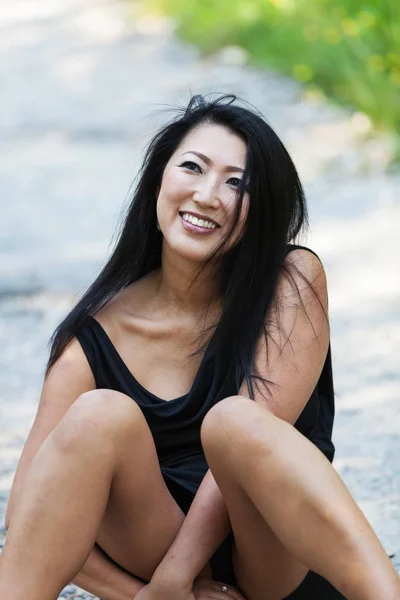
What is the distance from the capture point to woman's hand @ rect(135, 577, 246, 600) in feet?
8.06

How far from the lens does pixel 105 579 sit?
2615 mm

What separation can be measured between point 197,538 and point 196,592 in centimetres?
12

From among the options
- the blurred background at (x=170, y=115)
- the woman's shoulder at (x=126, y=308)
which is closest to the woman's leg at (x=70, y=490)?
the woman's shoulder at (x=126, y=308)

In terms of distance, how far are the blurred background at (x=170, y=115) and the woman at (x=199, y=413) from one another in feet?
1.42

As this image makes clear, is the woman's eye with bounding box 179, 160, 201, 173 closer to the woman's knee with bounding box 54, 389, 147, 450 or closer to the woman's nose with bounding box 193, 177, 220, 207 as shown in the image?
the woman's nose with bounding box 193, 177, 220, 207

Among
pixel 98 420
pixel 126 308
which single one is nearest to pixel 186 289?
pixel 126 308

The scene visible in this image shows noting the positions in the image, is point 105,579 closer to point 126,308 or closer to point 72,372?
point 72,372

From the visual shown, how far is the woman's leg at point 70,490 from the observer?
7.80ft

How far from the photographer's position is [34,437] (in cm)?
268

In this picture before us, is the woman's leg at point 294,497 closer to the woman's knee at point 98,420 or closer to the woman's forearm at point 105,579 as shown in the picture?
the woman's knee at point 98,420

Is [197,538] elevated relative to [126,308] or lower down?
lower down

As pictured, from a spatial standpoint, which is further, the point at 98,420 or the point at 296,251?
the point at 296,251

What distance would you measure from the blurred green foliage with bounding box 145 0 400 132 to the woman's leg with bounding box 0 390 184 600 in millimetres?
Result: 5798

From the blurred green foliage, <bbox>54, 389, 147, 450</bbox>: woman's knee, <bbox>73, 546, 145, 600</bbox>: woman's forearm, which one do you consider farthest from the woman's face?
the blurred green foliage
